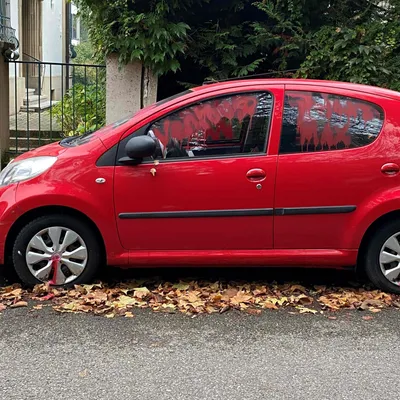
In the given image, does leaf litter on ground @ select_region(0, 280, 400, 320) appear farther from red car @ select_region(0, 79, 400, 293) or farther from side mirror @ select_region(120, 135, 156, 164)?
side mirror @ select_region(120, 135, 156, 164)

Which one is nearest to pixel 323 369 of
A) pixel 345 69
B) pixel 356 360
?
pixel 356 360

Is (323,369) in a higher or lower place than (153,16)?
lower

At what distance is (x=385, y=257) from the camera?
14.2 feet

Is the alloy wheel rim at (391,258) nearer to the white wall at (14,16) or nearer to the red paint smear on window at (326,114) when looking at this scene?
the red paint smear on window at (326,114)

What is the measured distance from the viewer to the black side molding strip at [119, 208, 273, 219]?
13.9 feet

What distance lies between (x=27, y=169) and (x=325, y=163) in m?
2.31

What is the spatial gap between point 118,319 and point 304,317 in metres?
1.34

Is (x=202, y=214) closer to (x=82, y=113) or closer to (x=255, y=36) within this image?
(x=255, y=36)

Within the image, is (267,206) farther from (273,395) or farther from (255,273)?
(273,395)

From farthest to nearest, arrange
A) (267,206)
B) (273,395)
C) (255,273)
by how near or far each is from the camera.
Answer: (255,273) → (267,206) → (273,395)

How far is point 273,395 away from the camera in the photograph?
3.01 m

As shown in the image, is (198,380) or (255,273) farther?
(255,273)

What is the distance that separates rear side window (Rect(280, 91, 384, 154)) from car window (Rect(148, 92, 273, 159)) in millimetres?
190

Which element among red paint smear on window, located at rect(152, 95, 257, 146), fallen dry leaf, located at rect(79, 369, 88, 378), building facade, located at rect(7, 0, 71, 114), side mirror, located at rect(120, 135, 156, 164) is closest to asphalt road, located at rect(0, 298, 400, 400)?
fallen dry leaf, located at rect(79, 369, 88, 378)
